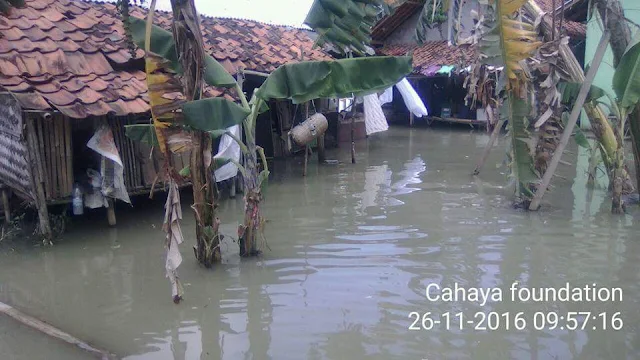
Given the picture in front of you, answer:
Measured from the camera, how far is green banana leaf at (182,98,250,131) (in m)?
5.12

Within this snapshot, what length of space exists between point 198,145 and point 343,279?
6.63ft

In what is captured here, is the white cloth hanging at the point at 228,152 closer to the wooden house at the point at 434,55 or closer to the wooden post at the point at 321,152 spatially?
the wooden post at the point at 321,152

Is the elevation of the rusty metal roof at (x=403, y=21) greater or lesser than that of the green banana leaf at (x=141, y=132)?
greater

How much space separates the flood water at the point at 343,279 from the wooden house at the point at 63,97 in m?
0.83

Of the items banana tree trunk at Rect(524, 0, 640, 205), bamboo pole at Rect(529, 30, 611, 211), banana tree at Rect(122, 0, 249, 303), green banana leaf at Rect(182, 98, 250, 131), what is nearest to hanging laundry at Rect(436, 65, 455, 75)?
banana tree trunk at Rect(524, 0, 640, 205)

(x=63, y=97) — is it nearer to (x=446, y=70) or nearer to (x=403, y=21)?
(x=446, y=70)

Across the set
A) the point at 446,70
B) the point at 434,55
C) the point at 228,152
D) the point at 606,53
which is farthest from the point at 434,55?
the point at 228,152

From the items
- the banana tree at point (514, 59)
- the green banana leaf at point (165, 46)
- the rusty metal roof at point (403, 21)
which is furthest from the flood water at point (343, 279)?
the rusty metal roof at point (403, 21)

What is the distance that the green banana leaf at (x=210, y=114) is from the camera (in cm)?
512

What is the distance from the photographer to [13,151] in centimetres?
711

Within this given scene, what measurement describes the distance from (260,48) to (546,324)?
8426 mm

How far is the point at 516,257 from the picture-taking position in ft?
21.1

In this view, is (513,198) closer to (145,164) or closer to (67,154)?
(145,164)
